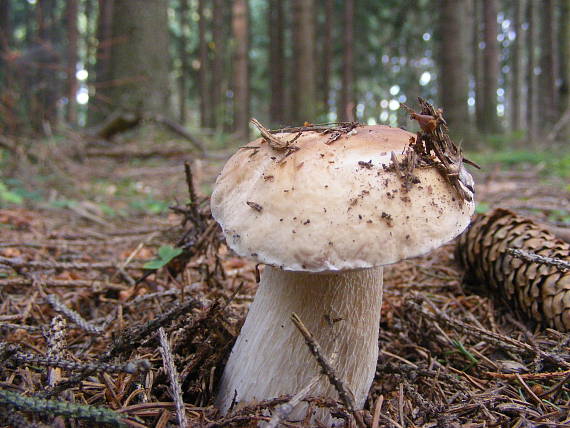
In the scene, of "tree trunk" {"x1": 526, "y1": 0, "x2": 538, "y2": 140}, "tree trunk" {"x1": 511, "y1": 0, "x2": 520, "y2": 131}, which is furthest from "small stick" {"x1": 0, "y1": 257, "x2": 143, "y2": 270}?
"tree trunk" {"x1": 511, "y1": 0, "x2": 520, "y2": 131}

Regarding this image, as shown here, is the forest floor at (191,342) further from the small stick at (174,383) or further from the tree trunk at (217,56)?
the tree trunk at (217,56)

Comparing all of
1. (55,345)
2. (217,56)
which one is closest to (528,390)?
(55,345)

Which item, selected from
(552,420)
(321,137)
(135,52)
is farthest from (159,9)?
(552,420)

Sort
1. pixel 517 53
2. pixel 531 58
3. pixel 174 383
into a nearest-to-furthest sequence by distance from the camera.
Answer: pixel 174 383, pixel 531 58, pixel 517 53

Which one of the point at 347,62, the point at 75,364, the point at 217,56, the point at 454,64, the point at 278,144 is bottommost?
the point at 75,364


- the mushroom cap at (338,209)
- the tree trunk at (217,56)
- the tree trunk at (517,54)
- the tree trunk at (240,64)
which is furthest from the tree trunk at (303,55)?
the tree trunk at (517,54)

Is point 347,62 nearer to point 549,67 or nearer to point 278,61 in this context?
point 278,61
